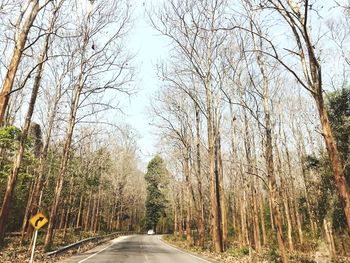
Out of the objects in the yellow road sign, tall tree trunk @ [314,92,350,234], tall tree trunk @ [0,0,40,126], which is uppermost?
tall tree trunk @ [0,0,40,126]

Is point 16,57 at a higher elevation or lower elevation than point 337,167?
higher

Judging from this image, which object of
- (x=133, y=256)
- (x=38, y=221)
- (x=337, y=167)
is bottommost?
(x=133, y=256)

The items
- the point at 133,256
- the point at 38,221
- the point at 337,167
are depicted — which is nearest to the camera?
the point at 337,167

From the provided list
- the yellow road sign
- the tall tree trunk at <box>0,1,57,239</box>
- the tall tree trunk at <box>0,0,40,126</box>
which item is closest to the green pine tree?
the tall tree trunk at <box>0,1,57,239</box>

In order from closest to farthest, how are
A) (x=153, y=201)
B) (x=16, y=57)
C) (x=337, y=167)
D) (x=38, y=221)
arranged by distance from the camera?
(x=337, y=167)
(x=16, y=57)
(x=38, y=221)
(x=153, y=201)

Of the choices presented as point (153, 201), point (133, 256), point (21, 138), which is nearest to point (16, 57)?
point (21, 138)

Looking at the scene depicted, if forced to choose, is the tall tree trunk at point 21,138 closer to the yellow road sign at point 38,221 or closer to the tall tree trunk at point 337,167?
the yellow road sign at point 38,221

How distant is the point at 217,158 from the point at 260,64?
9298 millimetres

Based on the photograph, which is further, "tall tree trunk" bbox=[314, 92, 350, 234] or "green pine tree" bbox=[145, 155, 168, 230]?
"green pine tree" bbox=[145, 155, 168, 230]

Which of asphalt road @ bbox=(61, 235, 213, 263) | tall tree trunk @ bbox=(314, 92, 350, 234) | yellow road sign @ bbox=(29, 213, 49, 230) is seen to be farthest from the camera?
asphalt road @ bbox=(61, 235, 213, 263)

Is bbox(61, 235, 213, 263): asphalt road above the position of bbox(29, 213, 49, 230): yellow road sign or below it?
below

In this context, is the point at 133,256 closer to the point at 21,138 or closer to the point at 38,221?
the point at 38,221

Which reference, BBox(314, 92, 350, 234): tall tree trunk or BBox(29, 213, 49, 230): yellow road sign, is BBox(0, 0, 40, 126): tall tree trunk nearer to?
BBox(29, 213, 49, 230): yellow road sign

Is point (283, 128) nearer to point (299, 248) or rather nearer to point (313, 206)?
point (313, 206)
